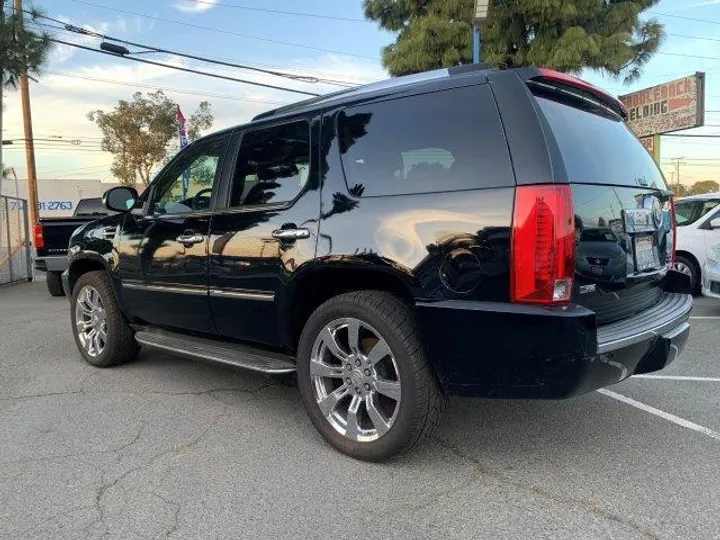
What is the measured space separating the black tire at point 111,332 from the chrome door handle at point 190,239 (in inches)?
47.8

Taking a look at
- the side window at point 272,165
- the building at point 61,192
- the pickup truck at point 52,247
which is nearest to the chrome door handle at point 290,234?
the side window at point 272,165

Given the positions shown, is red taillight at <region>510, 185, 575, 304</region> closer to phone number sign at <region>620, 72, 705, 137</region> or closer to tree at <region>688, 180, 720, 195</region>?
phone number sign at <region>620, 72, 705, 137</region>

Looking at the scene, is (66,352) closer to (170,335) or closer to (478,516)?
(170,335)

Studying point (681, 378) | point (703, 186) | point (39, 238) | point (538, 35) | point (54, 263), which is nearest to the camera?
point (681, 378)

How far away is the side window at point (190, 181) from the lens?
4.32 meters

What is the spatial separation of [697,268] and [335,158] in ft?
25.7

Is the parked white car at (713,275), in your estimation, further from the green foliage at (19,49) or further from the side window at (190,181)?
the green foliage at (19,49)

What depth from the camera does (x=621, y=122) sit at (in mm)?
3750

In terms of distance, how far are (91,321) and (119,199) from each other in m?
1.16

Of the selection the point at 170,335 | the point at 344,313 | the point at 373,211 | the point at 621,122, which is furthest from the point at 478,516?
the point at 170,335

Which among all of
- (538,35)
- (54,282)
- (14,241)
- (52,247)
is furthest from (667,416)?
(14,241)

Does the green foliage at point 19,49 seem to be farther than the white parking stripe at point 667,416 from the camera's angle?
Yes

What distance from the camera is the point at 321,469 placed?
3.25m

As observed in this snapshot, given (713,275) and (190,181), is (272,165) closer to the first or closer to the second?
(190,181)
